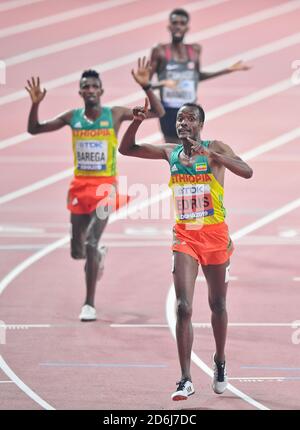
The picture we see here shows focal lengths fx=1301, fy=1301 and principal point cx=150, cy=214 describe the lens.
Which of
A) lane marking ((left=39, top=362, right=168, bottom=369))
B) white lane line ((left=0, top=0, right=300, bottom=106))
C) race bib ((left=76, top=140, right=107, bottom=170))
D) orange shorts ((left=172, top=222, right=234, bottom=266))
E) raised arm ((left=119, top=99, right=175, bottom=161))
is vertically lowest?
lane marking ((left=39, top=362, right=168, bottom=369))

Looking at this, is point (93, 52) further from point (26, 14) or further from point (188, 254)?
point (188, 254)

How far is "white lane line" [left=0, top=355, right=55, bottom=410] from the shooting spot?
10000 mm

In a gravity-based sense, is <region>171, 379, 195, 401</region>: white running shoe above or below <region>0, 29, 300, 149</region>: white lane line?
below

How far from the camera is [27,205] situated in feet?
59.7

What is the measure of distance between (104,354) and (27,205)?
690cm

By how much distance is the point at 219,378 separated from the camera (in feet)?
33.9

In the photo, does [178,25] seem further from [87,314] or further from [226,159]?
[226,159]

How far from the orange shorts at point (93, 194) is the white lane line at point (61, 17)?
635 inches

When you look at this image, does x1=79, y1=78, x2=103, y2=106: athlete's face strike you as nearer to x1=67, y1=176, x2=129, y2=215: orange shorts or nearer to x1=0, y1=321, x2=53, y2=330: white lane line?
x1=67, y1=176, x2=129, y2=215: orange shorts

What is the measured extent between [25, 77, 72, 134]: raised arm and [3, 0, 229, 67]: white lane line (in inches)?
532

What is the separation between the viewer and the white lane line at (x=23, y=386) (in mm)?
10000

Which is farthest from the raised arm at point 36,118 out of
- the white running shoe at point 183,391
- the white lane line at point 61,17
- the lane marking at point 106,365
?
the white lane line at point 61,17

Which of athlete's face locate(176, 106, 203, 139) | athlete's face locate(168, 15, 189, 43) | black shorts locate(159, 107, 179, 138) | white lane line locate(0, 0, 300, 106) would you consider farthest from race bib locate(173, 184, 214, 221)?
white lane line locate(0, 0, 300, 106)
